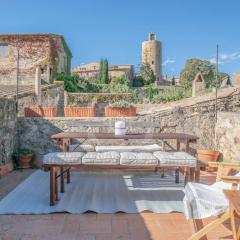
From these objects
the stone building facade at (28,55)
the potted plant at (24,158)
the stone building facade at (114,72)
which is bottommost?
the potted plant at (24,158)

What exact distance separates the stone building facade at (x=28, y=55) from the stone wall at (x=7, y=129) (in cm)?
1292

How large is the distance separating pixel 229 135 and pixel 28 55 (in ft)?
52.3

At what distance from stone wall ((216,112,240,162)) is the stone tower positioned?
37762 millimetres

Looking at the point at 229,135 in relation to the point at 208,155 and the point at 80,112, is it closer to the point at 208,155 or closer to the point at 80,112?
the point at 208,155

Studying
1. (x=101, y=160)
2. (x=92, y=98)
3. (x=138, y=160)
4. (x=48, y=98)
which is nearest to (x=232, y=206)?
(x=138, y=160)

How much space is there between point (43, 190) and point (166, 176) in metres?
2.56

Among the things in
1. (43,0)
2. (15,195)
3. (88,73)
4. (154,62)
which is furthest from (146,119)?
(154,62)

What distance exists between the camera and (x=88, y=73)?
1494 inches

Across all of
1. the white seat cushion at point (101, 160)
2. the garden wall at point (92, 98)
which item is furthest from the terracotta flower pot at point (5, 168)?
the garden wall at point (92, 98)

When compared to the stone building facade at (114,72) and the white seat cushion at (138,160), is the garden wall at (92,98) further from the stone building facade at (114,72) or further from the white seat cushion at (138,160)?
the stone building facade at (114,72)

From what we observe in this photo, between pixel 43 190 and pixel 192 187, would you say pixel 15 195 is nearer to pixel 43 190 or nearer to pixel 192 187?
pixel 43 190

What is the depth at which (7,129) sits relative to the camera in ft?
23.3

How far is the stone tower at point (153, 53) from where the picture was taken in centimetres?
4547

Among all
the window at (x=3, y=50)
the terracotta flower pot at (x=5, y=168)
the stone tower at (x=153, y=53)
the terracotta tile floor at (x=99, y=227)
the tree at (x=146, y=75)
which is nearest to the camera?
the terracotta tile floor at (x=99, y=227)
